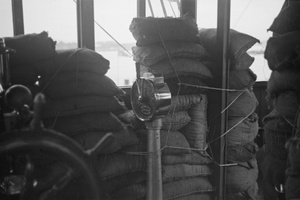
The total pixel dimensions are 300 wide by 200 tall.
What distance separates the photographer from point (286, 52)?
5.92ft

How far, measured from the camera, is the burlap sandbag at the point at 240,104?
261 cm

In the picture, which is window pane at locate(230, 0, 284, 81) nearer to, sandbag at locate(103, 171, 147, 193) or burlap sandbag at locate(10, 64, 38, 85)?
sandbag at locate(103, 171, 147, 193)

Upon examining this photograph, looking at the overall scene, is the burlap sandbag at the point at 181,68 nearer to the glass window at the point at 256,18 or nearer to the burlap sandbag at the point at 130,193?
the glass window at the point at 256,18

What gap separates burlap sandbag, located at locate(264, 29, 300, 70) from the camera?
178 centimetres

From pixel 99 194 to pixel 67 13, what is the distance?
1.74m

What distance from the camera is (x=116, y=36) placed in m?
2.85

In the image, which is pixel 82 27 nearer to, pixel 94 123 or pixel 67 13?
pixel 67 13

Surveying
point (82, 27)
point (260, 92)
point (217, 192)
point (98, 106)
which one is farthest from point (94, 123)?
point (260, 92)

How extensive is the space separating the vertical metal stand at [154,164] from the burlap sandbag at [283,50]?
29.8 inches

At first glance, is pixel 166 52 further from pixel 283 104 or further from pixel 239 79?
pixel 283 104

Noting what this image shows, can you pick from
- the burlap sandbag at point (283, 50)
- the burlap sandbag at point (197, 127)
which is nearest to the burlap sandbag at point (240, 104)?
the burlap sandbag at point (197, 127)

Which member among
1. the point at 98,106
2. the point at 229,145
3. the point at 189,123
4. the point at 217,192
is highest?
the point at 98,106

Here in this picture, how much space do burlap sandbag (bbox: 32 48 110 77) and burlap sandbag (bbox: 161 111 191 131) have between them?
57 cm

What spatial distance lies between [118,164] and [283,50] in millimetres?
1194
